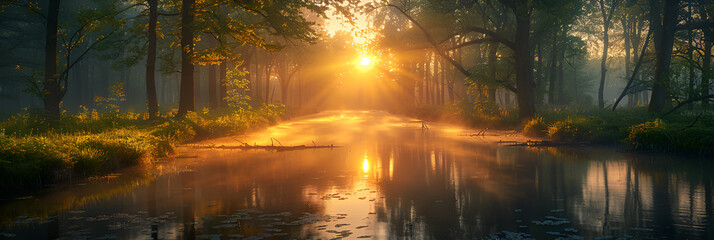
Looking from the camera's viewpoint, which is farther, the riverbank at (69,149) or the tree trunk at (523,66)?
the tree trunk at (523,66)

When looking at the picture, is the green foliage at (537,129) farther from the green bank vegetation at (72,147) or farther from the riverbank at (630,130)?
the green bank vegetation at (72,147)

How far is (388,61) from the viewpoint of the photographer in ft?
90.3

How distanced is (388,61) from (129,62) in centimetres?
1284

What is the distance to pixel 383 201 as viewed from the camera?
26.6ft

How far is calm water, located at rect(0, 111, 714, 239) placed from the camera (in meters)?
6.18

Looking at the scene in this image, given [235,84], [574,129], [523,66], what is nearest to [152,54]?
[235,84]

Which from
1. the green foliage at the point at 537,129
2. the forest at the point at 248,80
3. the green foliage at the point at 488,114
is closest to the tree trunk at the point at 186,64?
the forest at the point at 248,80

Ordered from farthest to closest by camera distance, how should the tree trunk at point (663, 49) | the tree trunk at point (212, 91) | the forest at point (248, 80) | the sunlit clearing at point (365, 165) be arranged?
the tree trunk at point (212, 91) → the tree trunk at point (663, 49) → the forest at point (248, 80) → the sunlit clearing at point (365, 165)

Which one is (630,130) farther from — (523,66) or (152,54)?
(152,54)

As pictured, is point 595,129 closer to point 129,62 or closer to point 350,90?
point 129,62

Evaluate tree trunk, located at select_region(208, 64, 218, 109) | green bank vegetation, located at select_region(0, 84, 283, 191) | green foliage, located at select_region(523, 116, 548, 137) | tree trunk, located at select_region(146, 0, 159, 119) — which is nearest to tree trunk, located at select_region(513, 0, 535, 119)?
green foliage, located at select_region(523, 116, 548, 137)

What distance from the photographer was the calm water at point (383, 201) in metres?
6.18

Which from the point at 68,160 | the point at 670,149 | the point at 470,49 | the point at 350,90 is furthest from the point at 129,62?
the point at 350,90

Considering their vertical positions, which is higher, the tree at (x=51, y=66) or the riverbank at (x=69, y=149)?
the tree at (x=51, y=66)
